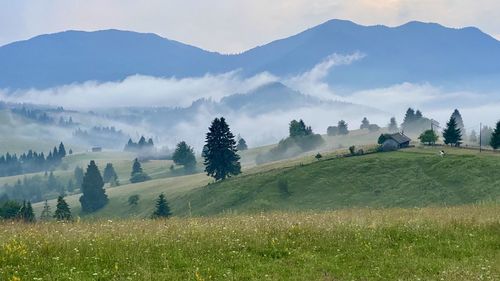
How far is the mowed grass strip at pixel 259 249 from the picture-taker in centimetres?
1320

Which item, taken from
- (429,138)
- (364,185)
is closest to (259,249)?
(364,185)

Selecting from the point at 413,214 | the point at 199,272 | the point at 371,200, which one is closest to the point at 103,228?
the point at 199,272

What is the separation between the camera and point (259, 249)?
50.8ft

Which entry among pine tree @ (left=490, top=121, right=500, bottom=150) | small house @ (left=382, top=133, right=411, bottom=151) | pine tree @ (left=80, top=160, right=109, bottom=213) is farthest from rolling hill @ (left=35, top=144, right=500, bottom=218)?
pine tree @ (left=80, top=160, right=109, bottom=213)

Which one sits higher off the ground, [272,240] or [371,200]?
[272,240]

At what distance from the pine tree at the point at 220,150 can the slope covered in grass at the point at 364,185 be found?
213 inches

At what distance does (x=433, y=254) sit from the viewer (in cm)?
1551

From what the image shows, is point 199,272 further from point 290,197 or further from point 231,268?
point 290,197

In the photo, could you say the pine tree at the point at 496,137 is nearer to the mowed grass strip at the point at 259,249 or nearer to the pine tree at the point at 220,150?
the pine tree at the point at 220,150

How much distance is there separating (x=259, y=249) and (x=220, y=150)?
399 feet

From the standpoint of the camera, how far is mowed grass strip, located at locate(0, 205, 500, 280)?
43.3 ft

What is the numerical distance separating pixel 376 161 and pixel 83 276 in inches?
4310

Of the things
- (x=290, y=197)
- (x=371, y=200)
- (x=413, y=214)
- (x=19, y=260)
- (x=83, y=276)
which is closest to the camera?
(x=83, y=276)

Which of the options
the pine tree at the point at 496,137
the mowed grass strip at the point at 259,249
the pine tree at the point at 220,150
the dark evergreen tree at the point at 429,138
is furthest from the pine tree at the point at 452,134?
the mowed grass strip at the point at 259,249
